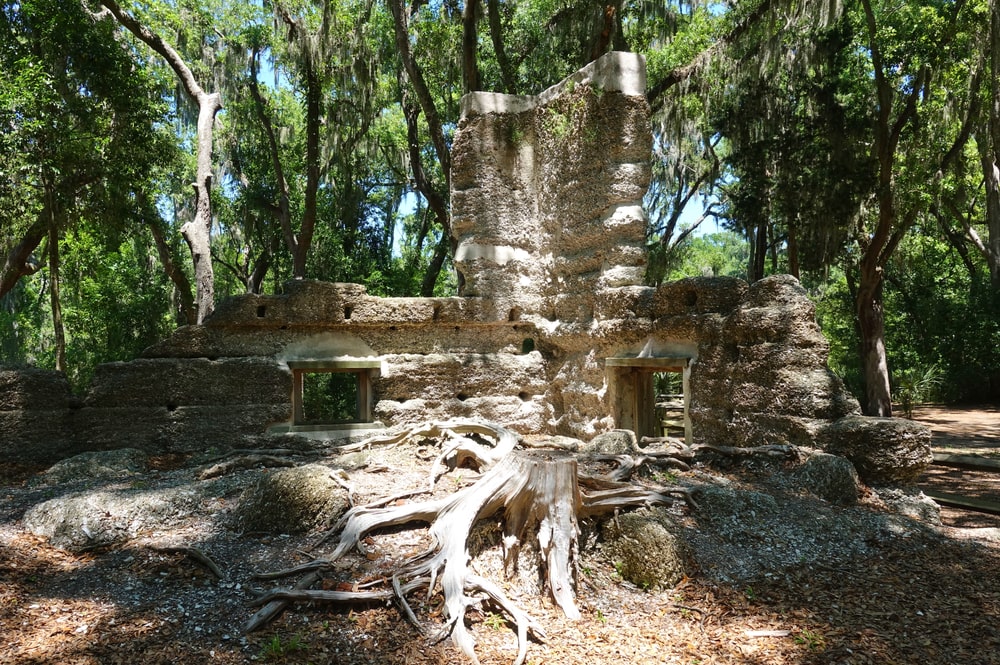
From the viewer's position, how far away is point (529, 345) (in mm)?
10695

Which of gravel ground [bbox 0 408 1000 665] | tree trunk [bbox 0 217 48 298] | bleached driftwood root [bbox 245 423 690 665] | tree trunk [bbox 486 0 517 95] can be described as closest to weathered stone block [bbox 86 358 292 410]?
gravel ground [bbox 0 408 1000 665]

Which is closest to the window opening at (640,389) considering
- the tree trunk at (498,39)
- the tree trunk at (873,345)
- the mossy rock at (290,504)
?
the mossy rock at (290,504)

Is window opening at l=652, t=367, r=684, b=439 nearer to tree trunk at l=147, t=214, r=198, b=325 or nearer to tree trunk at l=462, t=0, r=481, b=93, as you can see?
tree trunk at l=462, t=0, r=481, b=93

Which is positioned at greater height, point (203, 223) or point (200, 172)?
point (200, 172)

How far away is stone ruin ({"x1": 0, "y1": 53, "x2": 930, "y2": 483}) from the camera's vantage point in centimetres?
670

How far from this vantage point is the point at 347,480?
5.63 meters

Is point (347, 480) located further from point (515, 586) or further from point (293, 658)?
point (293, 658)

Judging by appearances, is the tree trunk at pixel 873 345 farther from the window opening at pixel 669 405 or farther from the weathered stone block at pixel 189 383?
the weathered stone block at pixel 189 383

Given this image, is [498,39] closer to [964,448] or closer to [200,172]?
[200,172]

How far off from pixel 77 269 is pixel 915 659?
17782 mm

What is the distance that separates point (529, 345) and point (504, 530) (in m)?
6.07

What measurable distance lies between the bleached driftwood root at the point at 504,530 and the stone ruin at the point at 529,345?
2.21 metres

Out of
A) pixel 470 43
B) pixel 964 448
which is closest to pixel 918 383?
pixel 964 448

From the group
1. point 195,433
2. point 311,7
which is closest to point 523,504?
point 195,433
